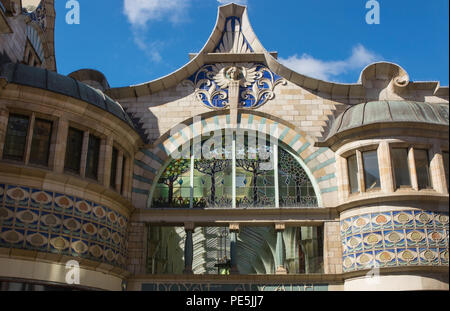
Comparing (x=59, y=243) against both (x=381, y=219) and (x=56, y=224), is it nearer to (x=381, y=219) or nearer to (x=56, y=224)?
(x=56, y=224)

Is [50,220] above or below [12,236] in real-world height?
above


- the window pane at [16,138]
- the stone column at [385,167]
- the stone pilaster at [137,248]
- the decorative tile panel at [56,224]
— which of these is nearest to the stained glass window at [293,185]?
the stone column at [385,167]

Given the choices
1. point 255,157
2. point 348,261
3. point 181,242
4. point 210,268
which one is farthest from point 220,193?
point 210,268

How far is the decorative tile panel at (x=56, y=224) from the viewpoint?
50.1 ft

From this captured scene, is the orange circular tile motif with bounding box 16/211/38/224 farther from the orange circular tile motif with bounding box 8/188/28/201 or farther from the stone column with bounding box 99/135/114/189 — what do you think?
the stone column with bounding box 99/135/114/189

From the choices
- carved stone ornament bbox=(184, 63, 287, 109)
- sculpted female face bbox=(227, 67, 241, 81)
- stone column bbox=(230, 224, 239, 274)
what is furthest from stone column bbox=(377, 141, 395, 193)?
sculpted female face bbox=(227, 67, 241, 81)

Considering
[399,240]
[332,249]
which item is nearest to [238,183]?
[332,249]

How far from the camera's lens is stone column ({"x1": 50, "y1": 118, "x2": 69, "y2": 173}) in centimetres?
1667

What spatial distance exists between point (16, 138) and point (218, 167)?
706cm

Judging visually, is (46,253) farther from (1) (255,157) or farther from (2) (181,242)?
(2) (181,242)

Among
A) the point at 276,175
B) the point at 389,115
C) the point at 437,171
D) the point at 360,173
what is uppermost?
the point at 389,115

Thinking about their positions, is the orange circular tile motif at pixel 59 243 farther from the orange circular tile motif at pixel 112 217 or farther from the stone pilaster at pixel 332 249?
the stone pilaster at pixel 332 249

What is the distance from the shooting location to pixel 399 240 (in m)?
17.2
